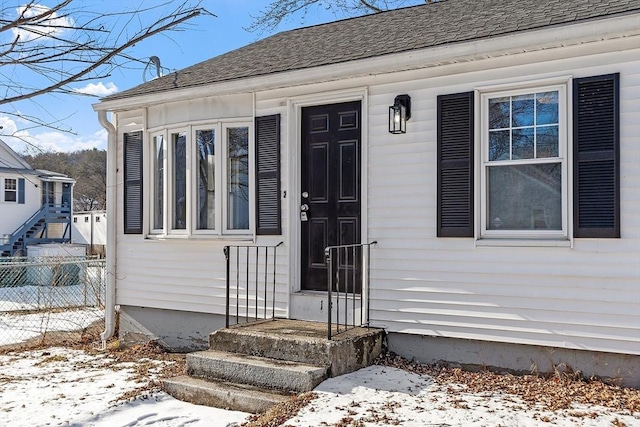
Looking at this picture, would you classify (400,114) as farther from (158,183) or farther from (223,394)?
(158,183)

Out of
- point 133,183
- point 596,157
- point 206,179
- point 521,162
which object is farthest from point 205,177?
point 596,157

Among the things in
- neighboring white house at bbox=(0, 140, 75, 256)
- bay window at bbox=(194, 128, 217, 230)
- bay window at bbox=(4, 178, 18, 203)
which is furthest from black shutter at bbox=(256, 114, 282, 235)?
bay window at bbox=(4, 178, 18, 203)

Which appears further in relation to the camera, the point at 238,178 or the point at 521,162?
the point at 238,178

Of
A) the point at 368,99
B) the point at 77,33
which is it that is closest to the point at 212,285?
the point at 368,99

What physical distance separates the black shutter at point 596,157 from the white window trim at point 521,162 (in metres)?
0.09

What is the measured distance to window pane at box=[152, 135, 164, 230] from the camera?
7.11 meters

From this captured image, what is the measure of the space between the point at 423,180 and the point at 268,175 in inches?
69.1

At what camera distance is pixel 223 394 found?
4707 millimetres

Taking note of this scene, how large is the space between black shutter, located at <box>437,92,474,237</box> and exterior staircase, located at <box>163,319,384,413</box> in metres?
1.26

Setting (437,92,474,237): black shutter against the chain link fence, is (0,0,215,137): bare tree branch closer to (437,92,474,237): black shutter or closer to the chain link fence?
(437,92,474,237): black shutter

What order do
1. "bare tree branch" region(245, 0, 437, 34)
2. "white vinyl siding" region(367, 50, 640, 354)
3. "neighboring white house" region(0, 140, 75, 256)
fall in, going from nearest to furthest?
1. "white vinyl siding" region(367, 50, 640, 354)
2. "bare tree branch" region(245, 0, 437, 34)
3. "neighboring white house" region(0, 140, 75, 256)

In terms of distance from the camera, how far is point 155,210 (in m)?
7.16

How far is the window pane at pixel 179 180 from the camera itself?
6863mm

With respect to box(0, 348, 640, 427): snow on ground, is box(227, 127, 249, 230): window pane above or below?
above
